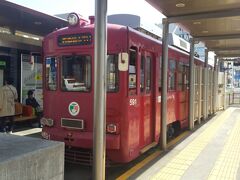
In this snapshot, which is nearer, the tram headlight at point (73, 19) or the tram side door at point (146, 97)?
the tram headlight at point (73, 19)

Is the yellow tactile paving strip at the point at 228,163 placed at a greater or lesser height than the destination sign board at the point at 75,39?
lesser

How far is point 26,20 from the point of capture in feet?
32.8

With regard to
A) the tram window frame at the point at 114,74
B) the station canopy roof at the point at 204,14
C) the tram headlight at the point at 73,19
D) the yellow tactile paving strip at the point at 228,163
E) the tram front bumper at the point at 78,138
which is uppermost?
the station canopy roof at the point at 204,14

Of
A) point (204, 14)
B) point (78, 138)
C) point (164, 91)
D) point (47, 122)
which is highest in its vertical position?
point (204, 14)

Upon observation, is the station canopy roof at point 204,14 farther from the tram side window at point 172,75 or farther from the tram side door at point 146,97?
the tram side door at point 146,97

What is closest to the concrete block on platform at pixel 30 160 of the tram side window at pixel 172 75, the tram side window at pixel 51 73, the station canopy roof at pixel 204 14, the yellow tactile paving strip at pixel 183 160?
the yellow tactile paving strip at pixel 183 160

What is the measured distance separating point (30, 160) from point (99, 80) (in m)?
1.76

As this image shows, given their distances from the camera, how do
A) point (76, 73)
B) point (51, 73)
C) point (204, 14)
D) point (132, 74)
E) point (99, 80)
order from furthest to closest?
point (204, 14) < point (51, 73) < point (76, 73) < point (132, 74) < point (99, 80)

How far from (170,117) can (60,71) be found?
3.42 m

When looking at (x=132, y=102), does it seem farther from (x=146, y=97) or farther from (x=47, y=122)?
(x=47, y=122)

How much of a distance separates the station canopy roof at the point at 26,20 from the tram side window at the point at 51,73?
2629 mm

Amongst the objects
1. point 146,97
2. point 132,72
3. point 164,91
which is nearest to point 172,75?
point 164,91

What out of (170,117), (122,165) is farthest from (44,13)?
(122,165)

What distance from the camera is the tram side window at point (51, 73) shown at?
245 inches
